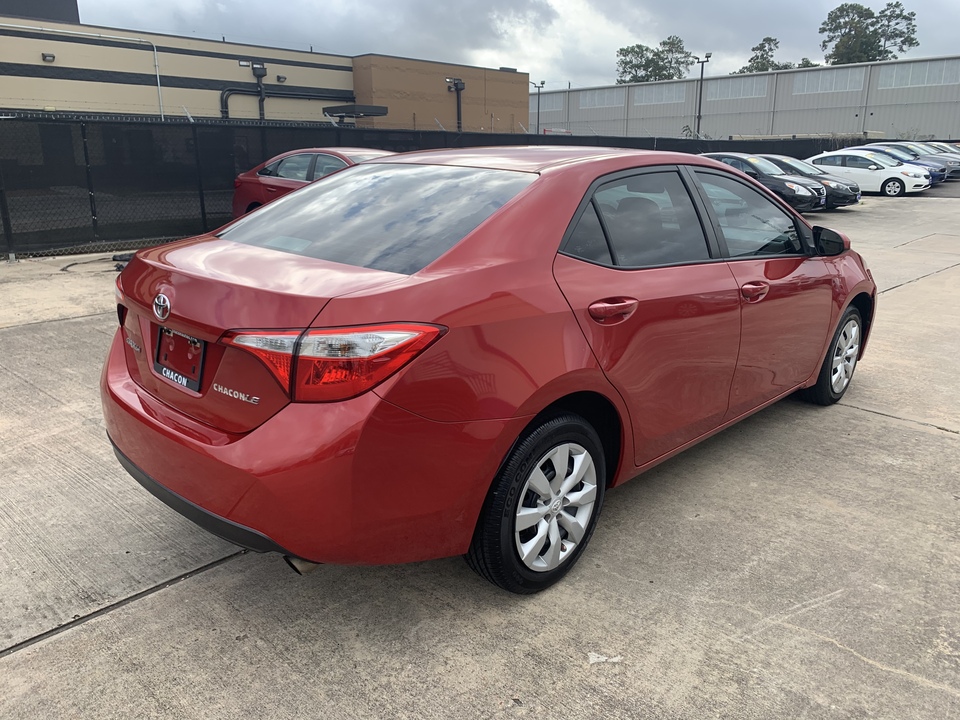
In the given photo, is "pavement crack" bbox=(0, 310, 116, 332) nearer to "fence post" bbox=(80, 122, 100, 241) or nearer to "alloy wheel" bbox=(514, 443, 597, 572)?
Result: "fence post" bbox=(80, 122, 100, 241)

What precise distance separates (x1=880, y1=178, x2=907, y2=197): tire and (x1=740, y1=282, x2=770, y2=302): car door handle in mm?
23780

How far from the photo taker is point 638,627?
268cm

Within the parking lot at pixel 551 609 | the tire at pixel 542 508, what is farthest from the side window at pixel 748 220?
the tire at pixel 542 508

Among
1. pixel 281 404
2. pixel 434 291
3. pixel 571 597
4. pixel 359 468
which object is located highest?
pixel 434 291

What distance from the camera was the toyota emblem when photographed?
8.34ft

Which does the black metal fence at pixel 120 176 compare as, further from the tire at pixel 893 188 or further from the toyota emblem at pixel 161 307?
the tire at pixel 893 188

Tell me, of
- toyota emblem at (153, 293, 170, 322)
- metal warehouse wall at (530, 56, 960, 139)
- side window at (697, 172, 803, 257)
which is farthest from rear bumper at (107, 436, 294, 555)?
metal warehouse wall at (530, 56, 960, 139)

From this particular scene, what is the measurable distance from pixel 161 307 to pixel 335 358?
2.53 ft

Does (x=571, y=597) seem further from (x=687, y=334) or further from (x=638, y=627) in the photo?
(x=687, y=334)

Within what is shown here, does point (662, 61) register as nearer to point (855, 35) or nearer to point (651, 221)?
point (855, 35)

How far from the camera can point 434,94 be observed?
46469 millimetres

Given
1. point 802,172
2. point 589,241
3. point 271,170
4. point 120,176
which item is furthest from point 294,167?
point 802,172

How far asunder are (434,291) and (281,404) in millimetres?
572

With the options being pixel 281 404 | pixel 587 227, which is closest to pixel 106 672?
pixel 281 404
